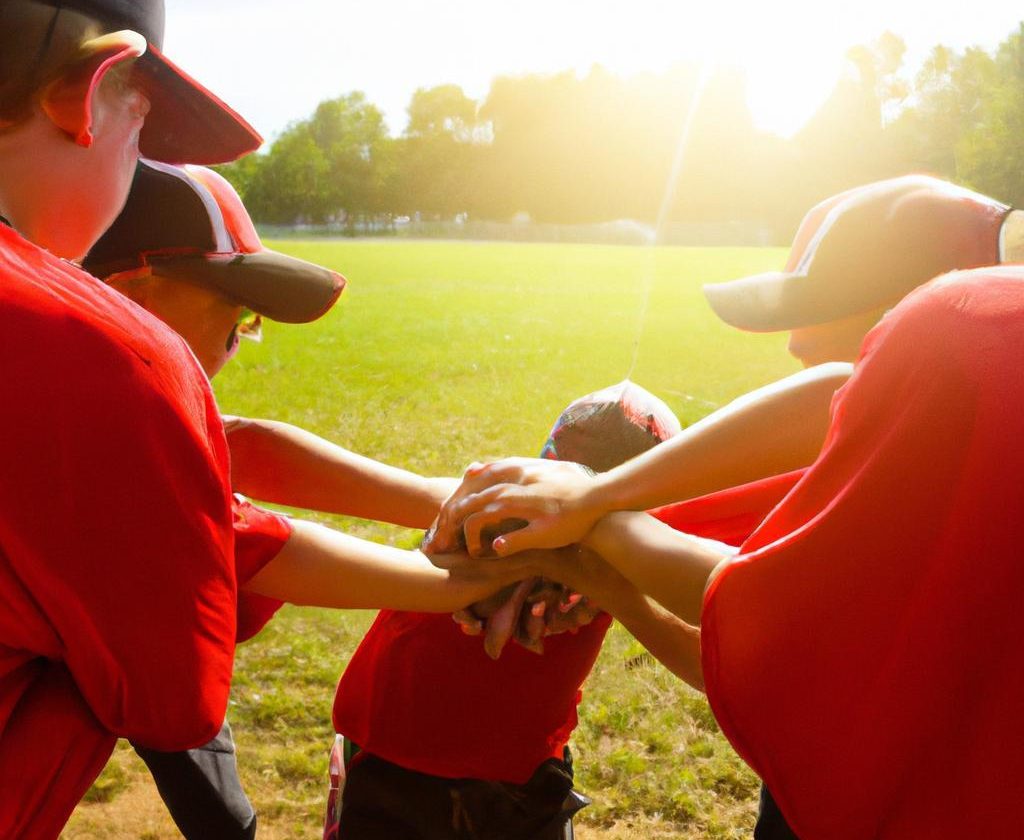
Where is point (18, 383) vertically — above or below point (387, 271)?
above

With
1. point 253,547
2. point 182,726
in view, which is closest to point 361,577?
point 253,547

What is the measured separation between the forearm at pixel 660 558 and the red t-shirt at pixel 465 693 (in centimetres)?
28

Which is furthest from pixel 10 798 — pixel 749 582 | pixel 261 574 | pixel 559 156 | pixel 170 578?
pixel 559 156

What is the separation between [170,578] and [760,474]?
105cm

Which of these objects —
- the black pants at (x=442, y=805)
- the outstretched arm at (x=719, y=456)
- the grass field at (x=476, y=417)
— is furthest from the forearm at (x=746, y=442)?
the grass field at (x=476, y=417)

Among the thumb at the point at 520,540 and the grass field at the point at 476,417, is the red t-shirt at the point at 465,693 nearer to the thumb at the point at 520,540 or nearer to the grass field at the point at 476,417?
the thumb at the point at 520,540

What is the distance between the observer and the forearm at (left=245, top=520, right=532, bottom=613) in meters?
1.73

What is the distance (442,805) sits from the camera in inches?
76.4

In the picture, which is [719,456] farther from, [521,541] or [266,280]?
[266,280]

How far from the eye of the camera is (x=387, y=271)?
112ft

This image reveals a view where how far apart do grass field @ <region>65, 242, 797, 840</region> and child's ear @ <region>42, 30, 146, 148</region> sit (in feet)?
9.20

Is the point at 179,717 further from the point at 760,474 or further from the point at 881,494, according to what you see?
the point at 760,474

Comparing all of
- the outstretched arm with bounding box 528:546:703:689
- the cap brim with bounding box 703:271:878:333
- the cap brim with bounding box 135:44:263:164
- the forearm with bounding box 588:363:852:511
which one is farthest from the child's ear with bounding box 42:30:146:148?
the cap brim with bounding box 703:271:878:333

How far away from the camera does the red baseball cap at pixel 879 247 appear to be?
1.77 m
